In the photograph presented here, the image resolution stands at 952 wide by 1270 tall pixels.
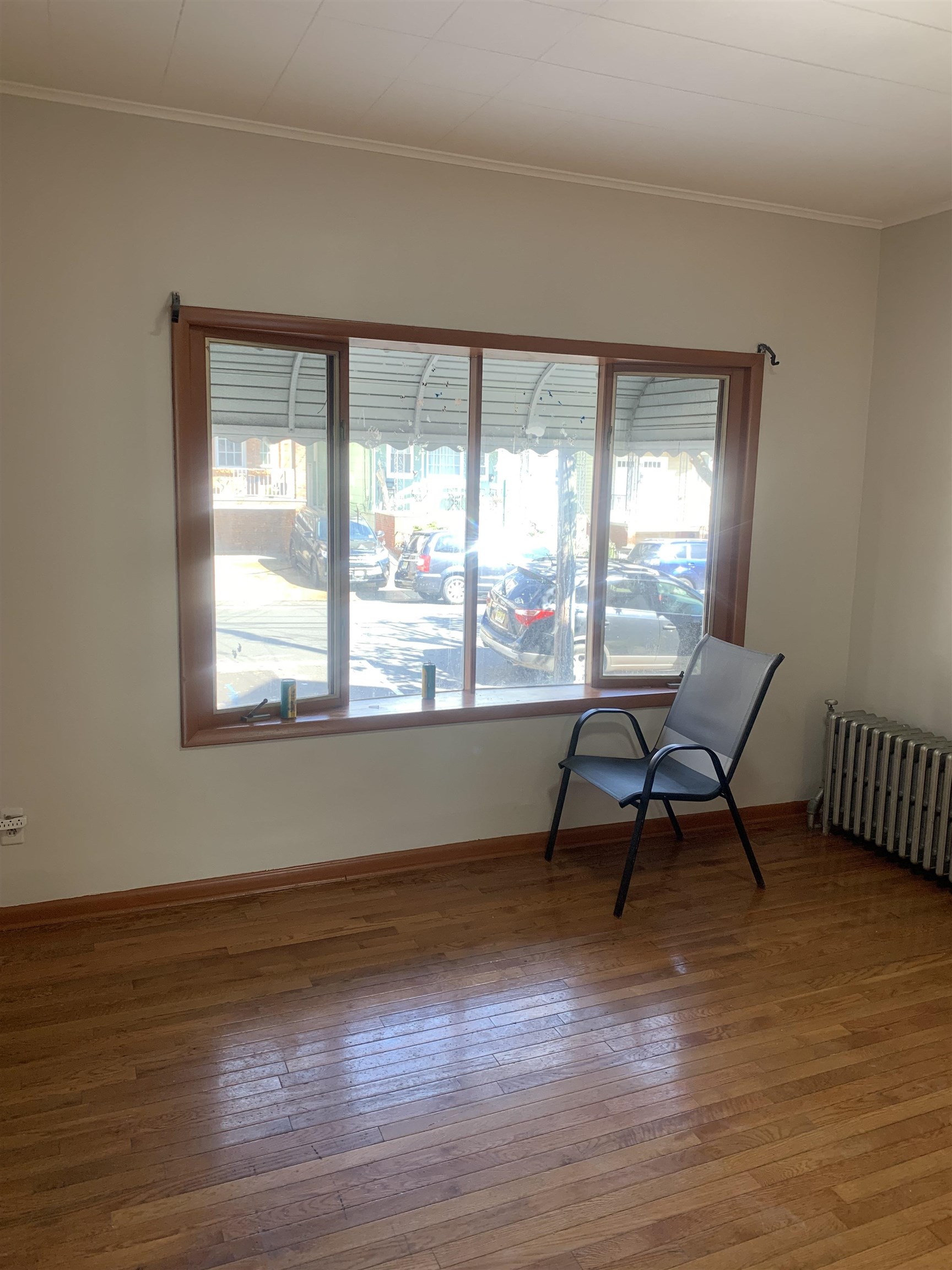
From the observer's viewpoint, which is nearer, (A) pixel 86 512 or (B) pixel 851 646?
(A) pixel 86 512

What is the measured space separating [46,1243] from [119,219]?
117 inches

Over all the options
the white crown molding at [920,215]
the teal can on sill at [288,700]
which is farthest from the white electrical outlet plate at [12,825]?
the white crown molding at [920,215]

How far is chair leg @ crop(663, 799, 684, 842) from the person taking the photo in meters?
4.17

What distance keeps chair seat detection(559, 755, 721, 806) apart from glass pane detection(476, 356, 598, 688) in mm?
567

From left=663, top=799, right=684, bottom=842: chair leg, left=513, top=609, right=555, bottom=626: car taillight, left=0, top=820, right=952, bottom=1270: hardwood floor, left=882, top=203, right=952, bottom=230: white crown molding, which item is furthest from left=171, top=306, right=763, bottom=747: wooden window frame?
left=882, top=203, right=952, bottom=230: white crown molding

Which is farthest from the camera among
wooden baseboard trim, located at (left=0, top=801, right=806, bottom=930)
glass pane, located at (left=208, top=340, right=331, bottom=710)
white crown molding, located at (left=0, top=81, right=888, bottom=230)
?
glass pane, located at (left=208, top=340, right=331, bottom=710)

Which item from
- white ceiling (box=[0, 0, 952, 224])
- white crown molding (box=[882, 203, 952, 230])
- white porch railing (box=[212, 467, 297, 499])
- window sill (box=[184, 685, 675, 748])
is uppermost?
white crown molding (box=[882, 203, 952, 230])

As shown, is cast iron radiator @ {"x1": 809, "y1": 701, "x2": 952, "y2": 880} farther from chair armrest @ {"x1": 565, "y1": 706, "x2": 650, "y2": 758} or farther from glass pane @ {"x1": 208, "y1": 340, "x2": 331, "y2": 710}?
glass pane @ {"x1": 208, "y1": 340, "x2": 331, "y2": 710}

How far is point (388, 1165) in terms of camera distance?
2.24 m

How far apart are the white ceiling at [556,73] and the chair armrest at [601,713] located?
217 cm

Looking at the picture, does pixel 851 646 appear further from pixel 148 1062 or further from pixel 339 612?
pixel 148 1062

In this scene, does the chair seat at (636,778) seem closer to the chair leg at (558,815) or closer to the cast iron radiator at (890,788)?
the chair leg at (558,815)

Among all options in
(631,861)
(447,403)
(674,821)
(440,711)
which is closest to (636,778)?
(631,861)

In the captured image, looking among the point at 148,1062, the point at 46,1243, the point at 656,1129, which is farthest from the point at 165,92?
the point at 656,1129
